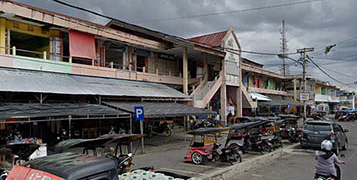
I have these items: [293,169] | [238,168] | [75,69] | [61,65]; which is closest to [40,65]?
[61,65]

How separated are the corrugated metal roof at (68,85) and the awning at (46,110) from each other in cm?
65

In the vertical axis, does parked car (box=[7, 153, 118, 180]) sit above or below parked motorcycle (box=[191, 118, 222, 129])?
above

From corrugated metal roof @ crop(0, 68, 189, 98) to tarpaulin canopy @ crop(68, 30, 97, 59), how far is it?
142cm

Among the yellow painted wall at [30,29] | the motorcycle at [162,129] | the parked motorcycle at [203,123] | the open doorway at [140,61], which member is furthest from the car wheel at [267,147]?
the yellow painted wall at [30,29]

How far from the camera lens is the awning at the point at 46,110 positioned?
397 inches

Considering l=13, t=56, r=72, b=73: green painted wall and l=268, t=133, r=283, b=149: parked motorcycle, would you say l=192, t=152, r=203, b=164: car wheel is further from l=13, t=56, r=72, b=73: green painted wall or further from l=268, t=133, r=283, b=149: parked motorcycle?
l=13, t=56, r=72, b=73: green painted wall

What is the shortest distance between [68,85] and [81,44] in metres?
4.00

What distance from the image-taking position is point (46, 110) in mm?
11422

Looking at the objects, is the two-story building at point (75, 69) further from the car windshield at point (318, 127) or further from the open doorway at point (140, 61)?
the car windshield at point (318, 127)

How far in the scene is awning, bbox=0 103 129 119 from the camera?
33.1 ft

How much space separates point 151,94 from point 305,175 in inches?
433

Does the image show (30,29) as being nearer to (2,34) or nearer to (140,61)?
(2,34)

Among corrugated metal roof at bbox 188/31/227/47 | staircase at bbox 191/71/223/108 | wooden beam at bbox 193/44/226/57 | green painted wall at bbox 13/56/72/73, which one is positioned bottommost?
staircase at bbox 191/71/223/108

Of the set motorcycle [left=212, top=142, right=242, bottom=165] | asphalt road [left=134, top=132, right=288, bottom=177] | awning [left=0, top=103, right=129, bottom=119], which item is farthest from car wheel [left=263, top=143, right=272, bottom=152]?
awning [left=0, top=103, right=129, bottom=119]
